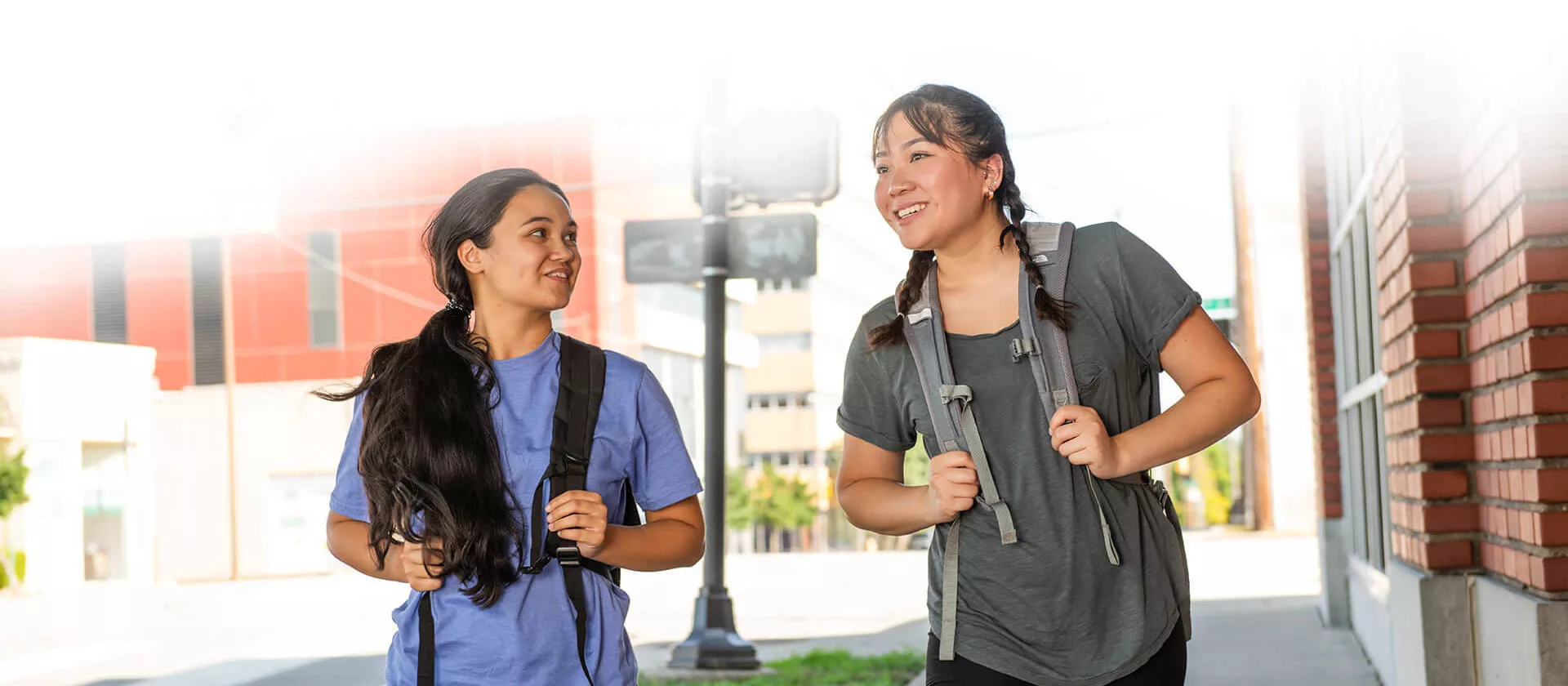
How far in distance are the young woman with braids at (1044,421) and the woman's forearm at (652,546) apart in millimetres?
333

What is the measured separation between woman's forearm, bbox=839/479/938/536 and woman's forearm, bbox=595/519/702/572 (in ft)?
0.92

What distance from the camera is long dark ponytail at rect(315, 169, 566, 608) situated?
2508mm

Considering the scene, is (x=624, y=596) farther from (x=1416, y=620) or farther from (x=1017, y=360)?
(x=1416, y=620)

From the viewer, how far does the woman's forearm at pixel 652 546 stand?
2.58 m

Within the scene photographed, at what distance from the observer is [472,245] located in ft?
9.27

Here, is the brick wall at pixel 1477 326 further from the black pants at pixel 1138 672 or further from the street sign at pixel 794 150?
the street sign at pixel 794 150

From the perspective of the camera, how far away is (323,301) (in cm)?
4678

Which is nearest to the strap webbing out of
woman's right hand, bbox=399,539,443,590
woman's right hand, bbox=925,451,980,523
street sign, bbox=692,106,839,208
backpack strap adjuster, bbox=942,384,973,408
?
woman's right hand, bbox=925,451,980,523

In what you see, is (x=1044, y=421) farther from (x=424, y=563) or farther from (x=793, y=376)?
(x=793, y=376)

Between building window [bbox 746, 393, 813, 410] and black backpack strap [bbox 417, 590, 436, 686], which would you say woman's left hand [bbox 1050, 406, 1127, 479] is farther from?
building window [bbox 746, 393, 813, 410]

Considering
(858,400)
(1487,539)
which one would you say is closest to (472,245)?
(858,400)

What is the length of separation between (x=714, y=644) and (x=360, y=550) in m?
6.34

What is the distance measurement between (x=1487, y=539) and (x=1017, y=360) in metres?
2.64

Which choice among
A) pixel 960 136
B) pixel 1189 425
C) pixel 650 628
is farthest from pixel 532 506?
pixel 650 628
